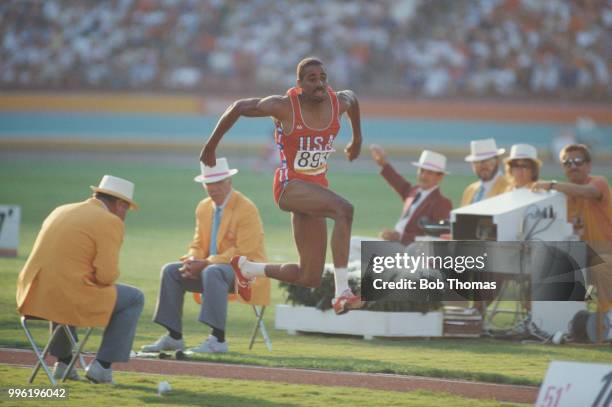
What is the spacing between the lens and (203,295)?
10312mm

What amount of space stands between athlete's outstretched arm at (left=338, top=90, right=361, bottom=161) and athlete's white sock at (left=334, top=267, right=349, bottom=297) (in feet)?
3.73

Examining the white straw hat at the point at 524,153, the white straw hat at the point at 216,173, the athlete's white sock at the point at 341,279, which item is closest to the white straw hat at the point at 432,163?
the white straw hat at the point at 524,153

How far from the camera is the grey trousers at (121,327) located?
28.5ft

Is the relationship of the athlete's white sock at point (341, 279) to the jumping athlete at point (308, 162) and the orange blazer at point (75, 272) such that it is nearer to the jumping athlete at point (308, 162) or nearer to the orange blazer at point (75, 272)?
the jumping athlete at point (308, 162)

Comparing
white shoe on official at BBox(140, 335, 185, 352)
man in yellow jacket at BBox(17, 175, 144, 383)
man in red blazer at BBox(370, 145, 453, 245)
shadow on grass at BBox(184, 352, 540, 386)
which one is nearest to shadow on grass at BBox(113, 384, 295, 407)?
man in yellow jacket at BBox(17, 175, 144, 383)

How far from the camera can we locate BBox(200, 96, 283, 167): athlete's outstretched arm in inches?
351

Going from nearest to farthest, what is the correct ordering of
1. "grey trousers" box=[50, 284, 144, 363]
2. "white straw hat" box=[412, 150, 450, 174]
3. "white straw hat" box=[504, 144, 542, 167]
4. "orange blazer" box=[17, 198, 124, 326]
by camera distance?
"orange blazer" box=[17, 198, 124, 326]
"grey trousers" box=[50, 284, 144, 363]
"white straw hat" box=[504, 144, 542, 167]
"white straw hat" box=[412, 150, 450, 174]

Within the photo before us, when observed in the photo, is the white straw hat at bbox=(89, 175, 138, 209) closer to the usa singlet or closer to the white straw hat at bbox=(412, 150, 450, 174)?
the usa singlet

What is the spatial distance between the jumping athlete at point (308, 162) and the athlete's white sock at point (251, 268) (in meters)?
0.19

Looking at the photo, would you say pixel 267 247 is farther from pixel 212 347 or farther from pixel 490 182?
pixel 212 347

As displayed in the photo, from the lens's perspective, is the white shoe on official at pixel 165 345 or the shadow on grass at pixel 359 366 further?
the white shoe on official at pixel 165 345

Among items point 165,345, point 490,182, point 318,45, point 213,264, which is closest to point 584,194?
point 490,182

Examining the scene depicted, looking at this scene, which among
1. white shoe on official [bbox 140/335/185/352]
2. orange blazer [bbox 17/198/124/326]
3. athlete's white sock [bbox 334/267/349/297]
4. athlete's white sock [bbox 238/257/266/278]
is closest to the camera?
orange blazer [bbox 17/198/124/326]

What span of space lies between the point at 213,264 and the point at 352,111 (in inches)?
73.9
